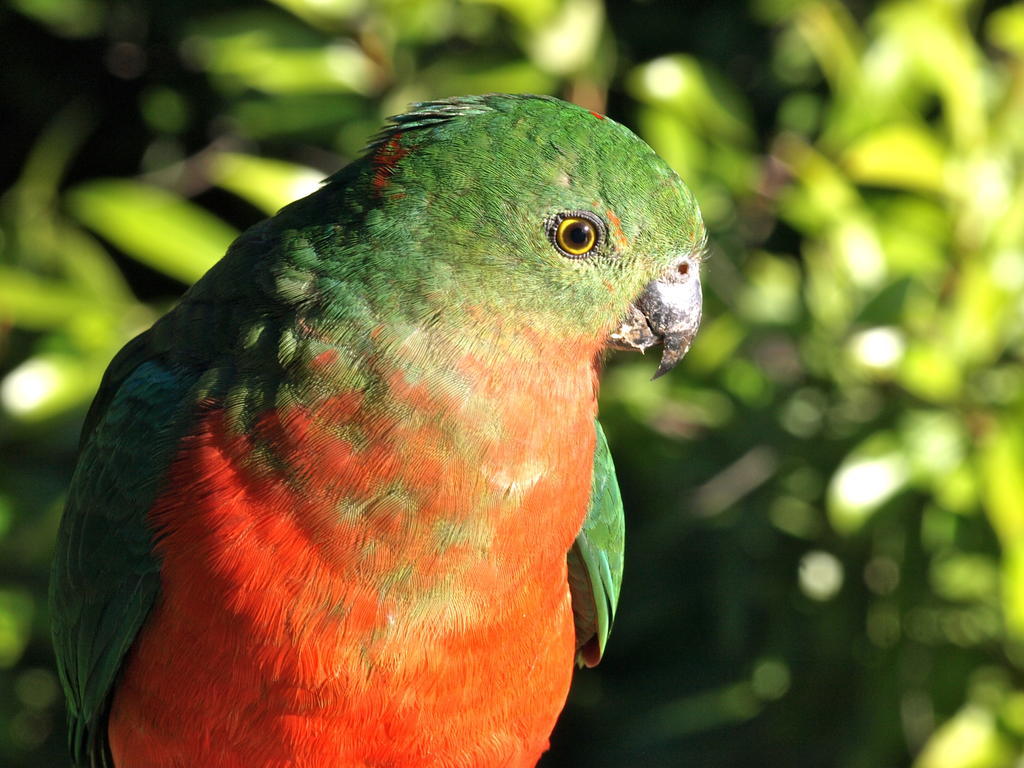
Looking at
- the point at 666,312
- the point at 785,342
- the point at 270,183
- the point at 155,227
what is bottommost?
the point at 785,342

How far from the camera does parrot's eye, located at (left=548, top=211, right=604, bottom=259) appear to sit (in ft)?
6.49

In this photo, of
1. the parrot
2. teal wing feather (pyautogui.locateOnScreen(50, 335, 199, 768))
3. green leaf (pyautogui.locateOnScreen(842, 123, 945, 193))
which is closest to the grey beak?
the parrot

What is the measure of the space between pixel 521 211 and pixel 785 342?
1.48 metres

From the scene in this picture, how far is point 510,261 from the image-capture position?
1.96 metres

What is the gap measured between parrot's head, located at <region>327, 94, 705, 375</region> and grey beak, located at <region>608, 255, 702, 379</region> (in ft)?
0.10

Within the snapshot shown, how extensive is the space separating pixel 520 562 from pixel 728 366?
4.52 feet

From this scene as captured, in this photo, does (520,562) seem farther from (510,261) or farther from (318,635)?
(510,261)

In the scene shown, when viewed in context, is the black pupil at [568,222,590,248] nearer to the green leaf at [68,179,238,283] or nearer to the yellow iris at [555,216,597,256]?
the yellow iris at [555,216,597,256]

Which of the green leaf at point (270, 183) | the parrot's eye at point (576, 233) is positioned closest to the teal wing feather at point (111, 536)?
the parrot's eye at point (576, 233)

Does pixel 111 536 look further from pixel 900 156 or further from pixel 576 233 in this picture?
pixel 900 156

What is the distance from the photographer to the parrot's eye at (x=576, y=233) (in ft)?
6.49

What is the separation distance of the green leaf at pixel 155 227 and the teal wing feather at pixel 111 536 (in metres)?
0.82

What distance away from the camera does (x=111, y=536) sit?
209cm

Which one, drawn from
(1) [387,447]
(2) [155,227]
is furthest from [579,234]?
(2) [155,227]
